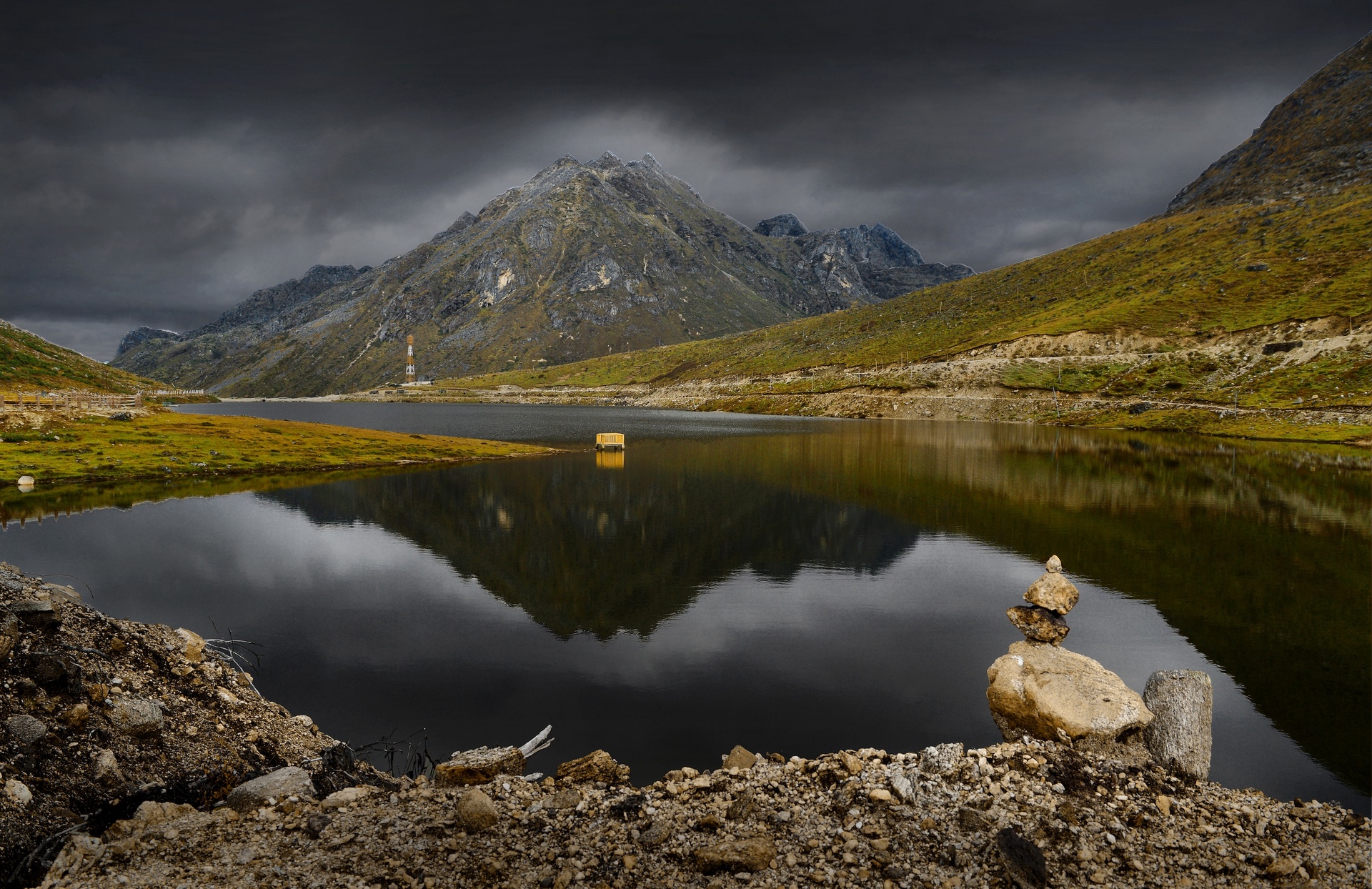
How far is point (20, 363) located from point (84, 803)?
14660 cm

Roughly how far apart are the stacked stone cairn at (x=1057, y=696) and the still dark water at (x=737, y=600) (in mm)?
957

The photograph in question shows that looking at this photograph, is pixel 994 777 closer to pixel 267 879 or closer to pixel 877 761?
pixel 877 761

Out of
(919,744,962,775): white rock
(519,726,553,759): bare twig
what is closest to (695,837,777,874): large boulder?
(919,744,962,775): white rock

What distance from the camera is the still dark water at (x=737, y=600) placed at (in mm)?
15555

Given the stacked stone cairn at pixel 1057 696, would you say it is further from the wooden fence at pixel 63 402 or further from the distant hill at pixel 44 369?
the distant hill at pixel 44 369

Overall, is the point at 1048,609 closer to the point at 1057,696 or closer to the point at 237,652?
the point at 1057,696

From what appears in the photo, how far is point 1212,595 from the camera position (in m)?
25.7

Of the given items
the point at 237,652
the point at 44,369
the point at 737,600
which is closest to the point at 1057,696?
the point at 737,600

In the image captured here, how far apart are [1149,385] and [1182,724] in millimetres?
156740

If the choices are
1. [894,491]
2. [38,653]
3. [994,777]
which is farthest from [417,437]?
[994,777]

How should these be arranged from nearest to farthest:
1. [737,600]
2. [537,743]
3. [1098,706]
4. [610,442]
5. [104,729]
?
[104,729] < [1098,706] < [537,743] < [737,600] < [610,442]

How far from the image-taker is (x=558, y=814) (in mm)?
10555

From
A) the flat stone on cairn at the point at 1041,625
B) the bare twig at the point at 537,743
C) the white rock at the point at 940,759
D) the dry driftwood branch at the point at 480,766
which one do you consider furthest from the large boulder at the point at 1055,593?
the dry driftwood branch at the point at 480,766

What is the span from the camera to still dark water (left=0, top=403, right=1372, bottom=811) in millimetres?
15555
